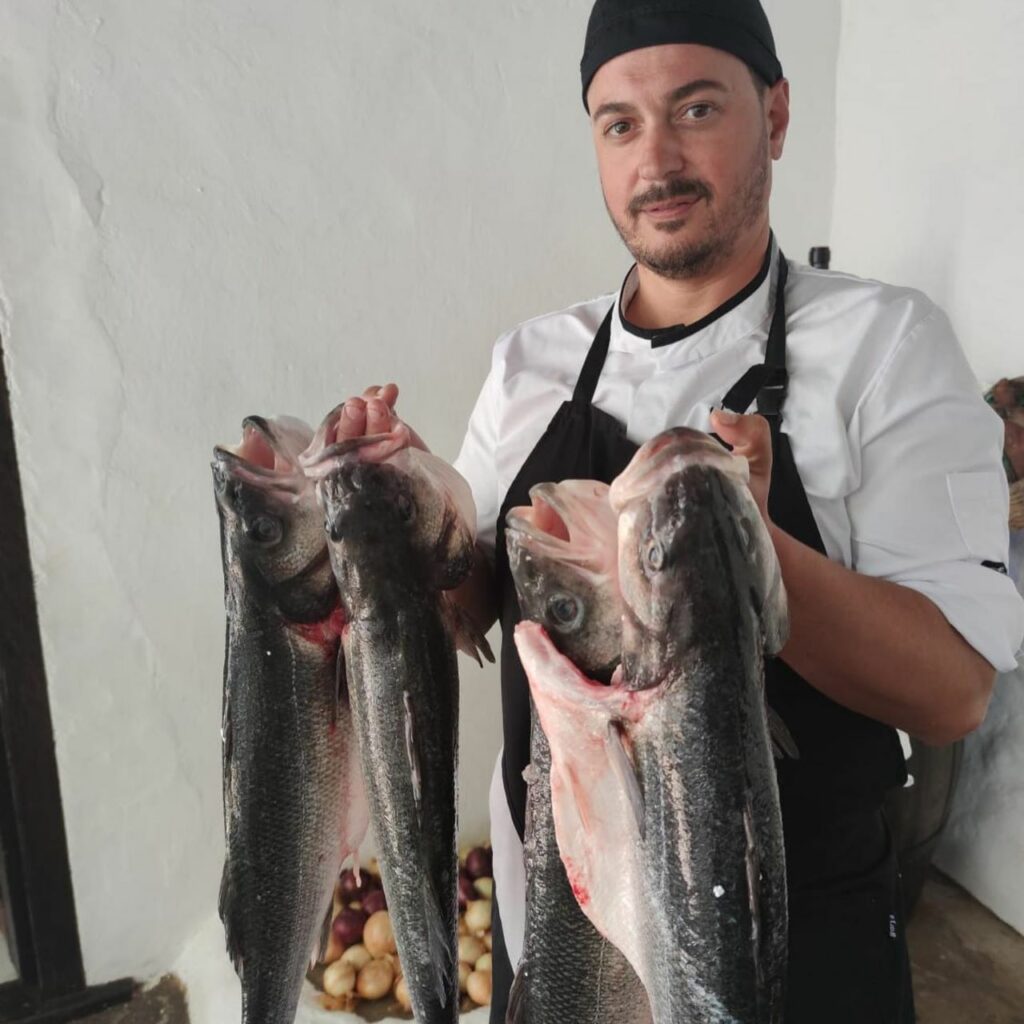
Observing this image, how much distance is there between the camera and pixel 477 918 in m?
2.96

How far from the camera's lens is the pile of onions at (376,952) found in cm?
279

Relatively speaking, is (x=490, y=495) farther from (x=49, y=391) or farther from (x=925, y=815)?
(x=925, y=815)

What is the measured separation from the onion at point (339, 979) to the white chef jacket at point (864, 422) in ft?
4.37

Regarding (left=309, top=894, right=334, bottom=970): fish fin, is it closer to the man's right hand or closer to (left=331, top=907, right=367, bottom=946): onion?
the man's right hand

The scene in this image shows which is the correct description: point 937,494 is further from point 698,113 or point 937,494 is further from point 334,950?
point 334,950

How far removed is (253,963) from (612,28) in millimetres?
1631

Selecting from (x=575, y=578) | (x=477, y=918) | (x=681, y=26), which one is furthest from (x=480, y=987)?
(x=681, y=26)

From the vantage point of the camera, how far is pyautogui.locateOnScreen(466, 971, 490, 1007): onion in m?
2.75

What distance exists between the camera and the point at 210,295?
264cm

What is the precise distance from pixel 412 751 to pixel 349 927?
217 cm

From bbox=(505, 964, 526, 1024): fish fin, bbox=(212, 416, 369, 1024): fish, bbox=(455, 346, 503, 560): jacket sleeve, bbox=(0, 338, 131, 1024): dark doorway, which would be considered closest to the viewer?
bbox=(505, 964, 526, 1024): fish fin

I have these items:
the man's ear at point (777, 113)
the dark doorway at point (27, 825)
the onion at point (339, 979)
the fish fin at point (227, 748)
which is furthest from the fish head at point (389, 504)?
the onion at point (339, 979)

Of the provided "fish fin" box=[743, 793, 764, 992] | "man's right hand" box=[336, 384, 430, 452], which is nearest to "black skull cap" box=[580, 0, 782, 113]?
"man's right hand" box=[336, 384, 430, 452]

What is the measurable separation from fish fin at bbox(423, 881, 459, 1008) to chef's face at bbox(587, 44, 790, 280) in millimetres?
1136
